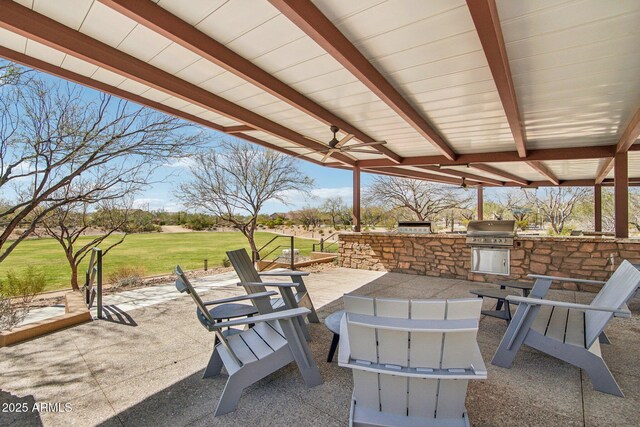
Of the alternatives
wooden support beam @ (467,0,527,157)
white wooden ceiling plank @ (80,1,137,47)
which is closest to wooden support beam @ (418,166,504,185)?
wooden support beam @ (467,0,527,157)

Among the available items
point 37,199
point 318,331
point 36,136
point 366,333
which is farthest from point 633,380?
point 36,136

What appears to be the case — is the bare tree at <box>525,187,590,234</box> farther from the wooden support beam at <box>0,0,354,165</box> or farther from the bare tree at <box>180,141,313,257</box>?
the wooden support beam at <box>0,0,354,165</box>

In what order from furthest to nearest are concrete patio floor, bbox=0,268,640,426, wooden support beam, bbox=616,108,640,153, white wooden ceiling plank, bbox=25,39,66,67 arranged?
wooden support beam, bbox=616,108,640,153, white wooden ceiling plank, bbox=25,39,66,67, concrete patio floor, bbox=0,268,640,426

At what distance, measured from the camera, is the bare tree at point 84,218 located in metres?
6.09

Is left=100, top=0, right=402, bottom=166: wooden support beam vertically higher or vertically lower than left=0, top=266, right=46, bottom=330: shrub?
higher

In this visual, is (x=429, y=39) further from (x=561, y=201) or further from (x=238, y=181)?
(x=561, y=201)

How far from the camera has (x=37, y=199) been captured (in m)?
4.71

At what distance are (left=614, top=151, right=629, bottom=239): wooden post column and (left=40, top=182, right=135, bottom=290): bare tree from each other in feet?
30.2

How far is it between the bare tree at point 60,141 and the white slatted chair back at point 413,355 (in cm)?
546

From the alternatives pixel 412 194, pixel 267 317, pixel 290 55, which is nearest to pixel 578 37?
pixel 290 55

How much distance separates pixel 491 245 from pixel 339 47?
493cm

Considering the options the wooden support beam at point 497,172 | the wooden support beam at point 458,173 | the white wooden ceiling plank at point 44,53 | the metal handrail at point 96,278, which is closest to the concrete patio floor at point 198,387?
the metal handrail at point 96,278

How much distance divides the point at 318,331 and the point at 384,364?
1876mm

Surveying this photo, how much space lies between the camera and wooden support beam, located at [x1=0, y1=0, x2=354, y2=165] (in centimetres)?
222
